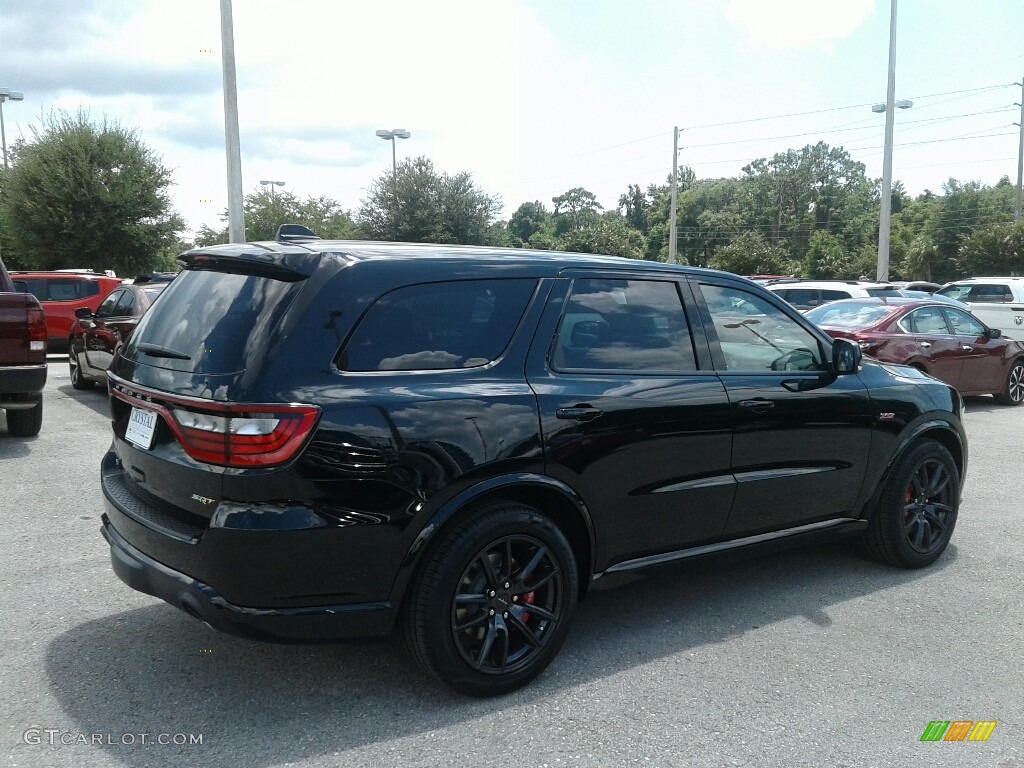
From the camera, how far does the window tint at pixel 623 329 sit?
150 inches

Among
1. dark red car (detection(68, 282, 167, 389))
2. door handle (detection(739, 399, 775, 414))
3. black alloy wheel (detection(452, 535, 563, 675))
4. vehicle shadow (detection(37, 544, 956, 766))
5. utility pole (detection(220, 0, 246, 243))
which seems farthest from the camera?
utility pole (detection(220, 0, 246, 243))

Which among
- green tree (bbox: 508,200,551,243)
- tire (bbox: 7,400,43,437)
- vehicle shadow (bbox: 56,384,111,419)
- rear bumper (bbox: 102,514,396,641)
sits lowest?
vehicle shadow (bbox: 56,384,111,419)

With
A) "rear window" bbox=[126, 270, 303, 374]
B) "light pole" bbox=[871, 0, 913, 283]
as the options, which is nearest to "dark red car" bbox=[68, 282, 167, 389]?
"rear window" bbox=[126, 270, 303, 374]

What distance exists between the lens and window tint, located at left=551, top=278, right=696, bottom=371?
382 centimetres

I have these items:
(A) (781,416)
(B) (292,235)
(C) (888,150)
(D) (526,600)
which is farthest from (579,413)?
(C) (888,150)

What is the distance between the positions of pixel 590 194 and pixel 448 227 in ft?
346

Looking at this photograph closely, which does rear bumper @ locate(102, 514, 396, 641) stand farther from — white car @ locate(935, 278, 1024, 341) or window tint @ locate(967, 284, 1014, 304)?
window tint @ locate(967, 284, 1014, 304)

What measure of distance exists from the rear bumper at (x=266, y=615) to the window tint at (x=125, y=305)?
8617mm

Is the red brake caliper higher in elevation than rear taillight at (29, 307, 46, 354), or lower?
lower

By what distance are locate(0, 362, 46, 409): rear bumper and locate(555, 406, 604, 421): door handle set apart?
626 centimetres

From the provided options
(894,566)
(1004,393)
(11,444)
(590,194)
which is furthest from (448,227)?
(590,194)

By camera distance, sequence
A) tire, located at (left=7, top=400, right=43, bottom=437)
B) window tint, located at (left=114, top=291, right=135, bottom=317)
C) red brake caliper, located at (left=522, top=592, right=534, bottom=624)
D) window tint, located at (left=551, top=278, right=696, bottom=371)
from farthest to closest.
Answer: window tint, located at (left=114, top=291, right=135, bottom=317)
tire, located at (left=7, top=400, right=43, bottom=437)
window tint, located at (left=551, top=278, right=696, bottom=371)
red brake caliper, located at (left=522, top=592, right=534, bottom=624)

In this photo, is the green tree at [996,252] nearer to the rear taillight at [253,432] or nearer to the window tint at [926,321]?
the window tint at [926,321]

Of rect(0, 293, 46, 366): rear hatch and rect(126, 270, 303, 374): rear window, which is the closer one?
rect(126, 270, 303, 374): rear window
